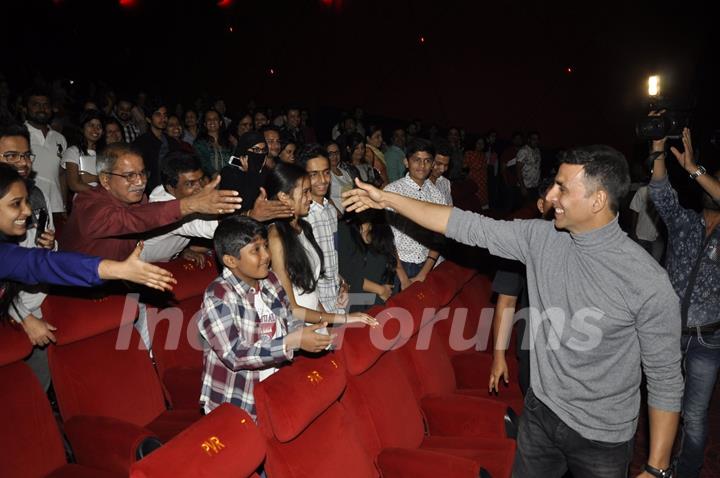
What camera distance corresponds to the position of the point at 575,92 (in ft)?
30.5

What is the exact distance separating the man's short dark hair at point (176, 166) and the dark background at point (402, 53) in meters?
6.76

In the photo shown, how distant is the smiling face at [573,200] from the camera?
1.58 meters

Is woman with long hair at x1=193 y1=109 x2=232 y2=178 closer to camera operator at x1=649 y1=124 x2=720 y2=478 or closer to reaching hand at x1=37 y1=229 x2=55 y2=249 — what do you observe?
reaching hand at x1=37 y1=229 x2=55 y2=249

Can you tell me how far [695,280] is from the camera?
2.35 m

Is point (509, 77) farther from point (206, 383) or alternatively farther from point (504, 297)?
point (206, 383)

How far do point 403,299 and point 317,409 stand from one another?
93 cm

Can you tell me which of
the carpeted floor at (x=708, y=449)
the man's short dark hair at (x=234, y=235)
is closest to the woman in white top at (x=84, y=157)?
the man's short dark hair at (x=234, y=235)

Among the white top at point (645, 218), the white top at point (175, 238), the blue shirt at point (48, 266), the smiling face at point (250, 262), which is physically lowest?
the white top at point (645, 218)

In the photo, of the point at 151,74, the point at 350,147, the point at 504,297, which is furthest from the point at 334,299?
the point at 151,74

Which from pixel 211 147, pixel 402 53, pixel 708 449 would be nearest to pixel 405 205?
pixel 708 449

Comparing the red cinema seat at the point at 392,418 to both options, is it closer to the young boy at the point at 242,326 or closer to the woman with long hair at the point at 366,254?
the young boy at the point at 242,326

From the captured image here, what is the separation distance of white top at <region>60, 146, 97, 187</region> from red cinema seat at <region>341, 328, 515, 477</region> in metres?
2.72

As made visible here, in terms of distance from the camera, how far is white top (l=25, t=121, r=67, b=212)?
3834 mm

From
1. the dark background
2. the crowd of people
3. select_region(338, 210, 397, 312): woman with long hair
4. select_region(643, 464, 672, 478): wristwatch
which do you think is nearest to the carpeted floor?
the crowd of people
